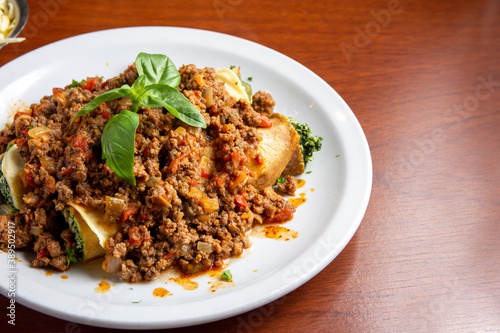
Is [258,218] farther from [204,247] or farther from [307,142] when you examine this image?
[307,142]

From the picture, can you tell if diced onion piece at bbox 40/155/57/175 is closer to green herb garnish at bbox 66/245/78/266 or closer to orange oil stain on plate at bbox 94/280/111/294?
green herb garnish at bbox 66/245/78/266

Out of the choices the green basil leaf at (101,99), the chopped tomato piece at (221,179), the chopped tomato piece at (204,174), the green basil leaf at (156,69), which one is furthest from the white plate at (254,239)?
the green basil leaf at (156,69)

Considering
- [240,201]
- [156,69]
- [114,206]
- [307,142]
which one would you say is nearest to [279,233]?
[240,201]

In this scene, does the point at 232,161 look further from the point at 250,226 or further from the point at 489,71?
the point at 489,71

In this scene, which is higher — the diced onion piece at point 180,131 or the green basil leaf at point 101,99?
the green basil leaf at point 101,99

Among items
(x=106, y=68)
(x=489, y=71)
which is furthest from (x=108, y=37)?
(x=489, y=71)

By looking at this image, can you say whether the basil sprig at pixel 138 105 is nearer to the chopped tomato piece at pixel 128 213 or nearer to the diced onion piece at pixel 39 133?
the chopped tomato piece at pixel 128 213
